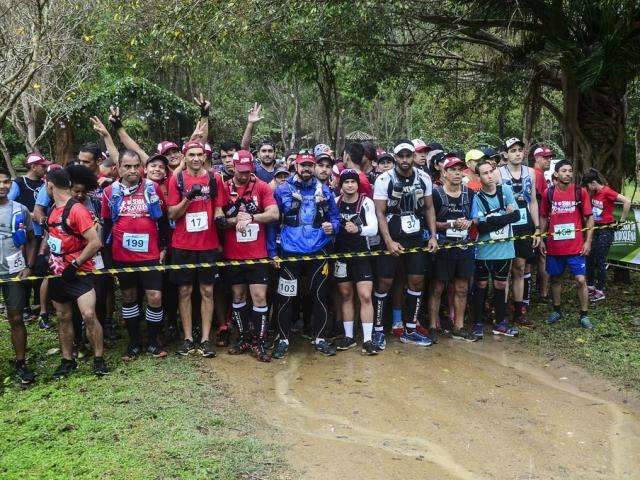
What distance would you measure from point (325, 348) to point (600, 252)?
483cm

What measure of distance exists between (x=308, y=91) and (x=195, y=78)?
30.1 feet

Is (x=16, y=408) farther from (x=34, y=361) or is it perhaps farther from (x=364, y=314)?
(x=364, y=314)

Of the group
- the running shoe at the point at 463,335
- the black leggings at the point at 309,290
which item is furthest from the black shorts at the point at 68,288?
the running shoe at the point at 463,335

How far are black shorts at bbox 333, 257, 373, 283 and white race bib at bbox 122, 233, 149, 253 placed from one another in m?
2.14

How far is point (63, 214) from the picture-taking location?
5.75 metres

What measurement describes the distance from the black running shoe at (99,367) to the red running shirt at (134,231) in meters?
1.09

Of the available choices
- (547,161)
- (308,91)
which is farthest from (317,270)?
(308,91)

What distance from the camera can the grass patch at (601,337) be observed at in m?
6.38

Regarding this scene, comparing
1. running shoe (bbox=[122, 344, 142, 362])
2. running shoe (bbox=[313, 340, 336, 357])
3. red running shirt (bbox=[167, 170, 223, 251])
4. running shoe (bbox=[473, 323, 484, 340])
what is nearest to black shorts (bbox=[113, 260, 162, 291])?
red running shirt (bbox=[167, 170, 223, 251])

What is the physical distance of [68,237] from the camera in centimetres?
582

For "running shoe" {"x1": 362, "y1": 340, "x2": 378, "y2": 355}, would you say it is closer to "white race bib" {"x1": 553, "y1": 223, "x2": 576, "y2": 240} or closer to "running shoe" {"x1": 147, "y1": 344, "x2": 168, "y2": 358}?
"running shoe" {"x1": 147, "y1": 344, "x2": 168, "y2": 358}

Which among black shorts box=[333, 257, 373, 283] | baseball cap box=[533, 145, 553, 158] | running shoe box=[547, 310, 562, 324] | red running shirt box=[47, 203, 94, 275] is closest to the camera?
red running shirt box=[47, 203, 94, 275]

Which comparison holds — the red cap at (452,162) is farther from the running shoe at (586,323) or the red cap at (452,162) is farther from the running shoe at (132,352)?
the running shoe at (132,352)

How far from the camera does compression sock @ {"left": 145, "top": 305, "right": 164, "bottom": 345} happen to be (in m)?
6.58
